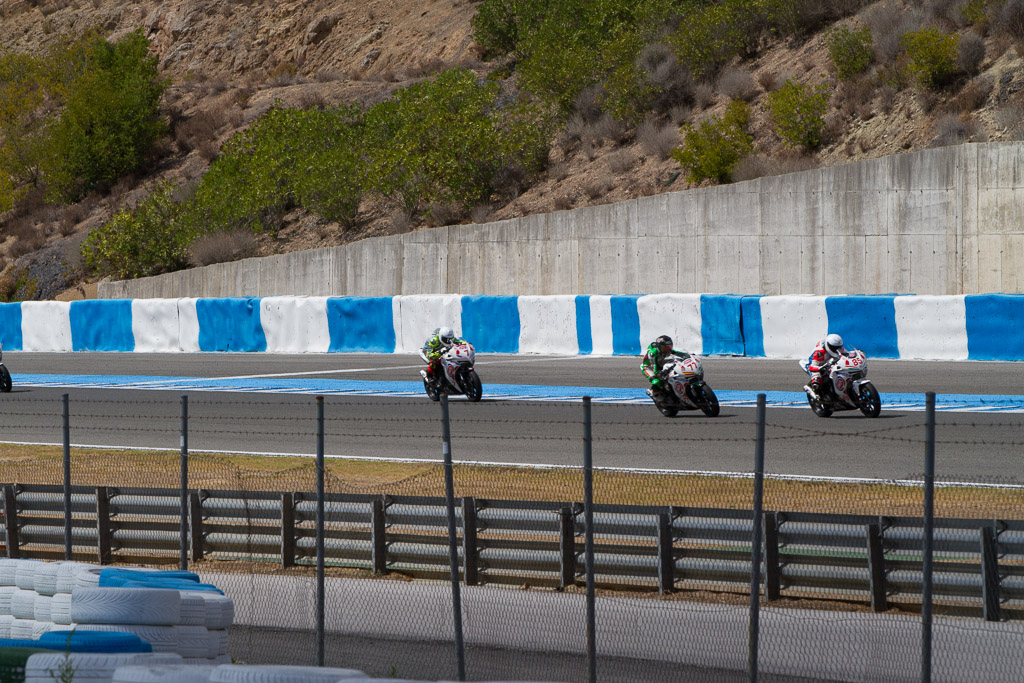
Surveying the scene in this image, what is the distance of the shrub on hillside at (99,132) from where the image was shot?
2040 inches

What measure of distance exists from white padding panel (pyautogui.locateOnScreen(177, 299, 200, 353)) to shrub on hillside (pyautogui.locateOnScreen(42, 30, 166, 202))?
2415cm

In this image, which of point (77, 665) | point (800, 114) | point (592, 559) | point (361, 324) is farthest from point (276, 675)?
point (800, 114)

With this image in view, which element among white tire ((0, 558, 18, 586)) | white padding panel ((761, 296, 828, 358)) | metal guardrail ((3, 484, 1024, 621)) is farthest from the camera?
white padding panel ((761, 296, 828, 358))

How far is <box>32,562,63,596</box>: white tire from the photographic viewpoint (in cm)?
728

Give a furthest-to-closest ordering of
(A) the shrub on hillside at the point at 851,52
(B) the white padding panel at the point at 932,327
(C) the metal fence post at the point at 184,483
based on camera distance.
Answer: (A) the shrub on hillside at the point at 851,52 → (B) the white padding panel at the point at 932,327 → (C) the metal fence post at the point at 184,483

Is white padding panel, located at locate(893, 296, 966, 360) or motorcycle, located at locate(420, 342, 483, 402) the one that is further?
white padding panel, located at locate(893, 296, 966, 360)

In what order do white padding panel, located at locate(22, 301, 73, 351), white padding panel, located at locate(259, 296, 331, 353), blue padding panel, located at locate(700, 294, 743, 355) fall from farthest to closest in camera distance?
white padding panel, located at locate(22, 301, 73, 351), white padding panel, located at locate(259, 296, 331, 353), blue padding panel, located at locate(700, 294, 743, 355)

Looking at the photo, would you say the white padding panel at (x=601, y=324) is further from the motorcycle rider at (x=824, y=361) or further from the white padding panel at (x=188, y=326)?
the white padding panel at (x=188, y=326)

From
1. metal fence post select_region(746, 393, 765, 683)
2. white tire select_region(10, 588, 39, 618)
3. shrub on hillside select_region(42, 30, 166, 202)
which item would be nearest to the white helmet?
metal fence post select_region(746, 393, 765, 683)

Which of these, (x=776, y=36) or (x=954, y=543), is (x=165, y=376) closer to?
(x=954, y=543)

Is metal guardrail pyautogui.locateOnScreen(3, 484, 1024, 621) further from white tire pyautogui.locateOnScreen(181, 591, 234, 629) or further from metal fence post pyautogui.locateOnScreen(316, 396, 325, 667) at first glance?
white tire pyautogui.locateOnScreen(181, 591, 234, 629)

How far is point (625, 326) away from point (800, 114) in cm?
983

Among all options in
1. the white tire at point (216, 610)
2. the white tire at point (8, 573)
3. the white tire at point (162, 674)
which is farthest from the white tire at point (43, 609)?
the white tire at point (162, 674)

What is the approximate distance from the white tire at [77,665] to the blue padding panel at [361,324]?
2211 centimetres
